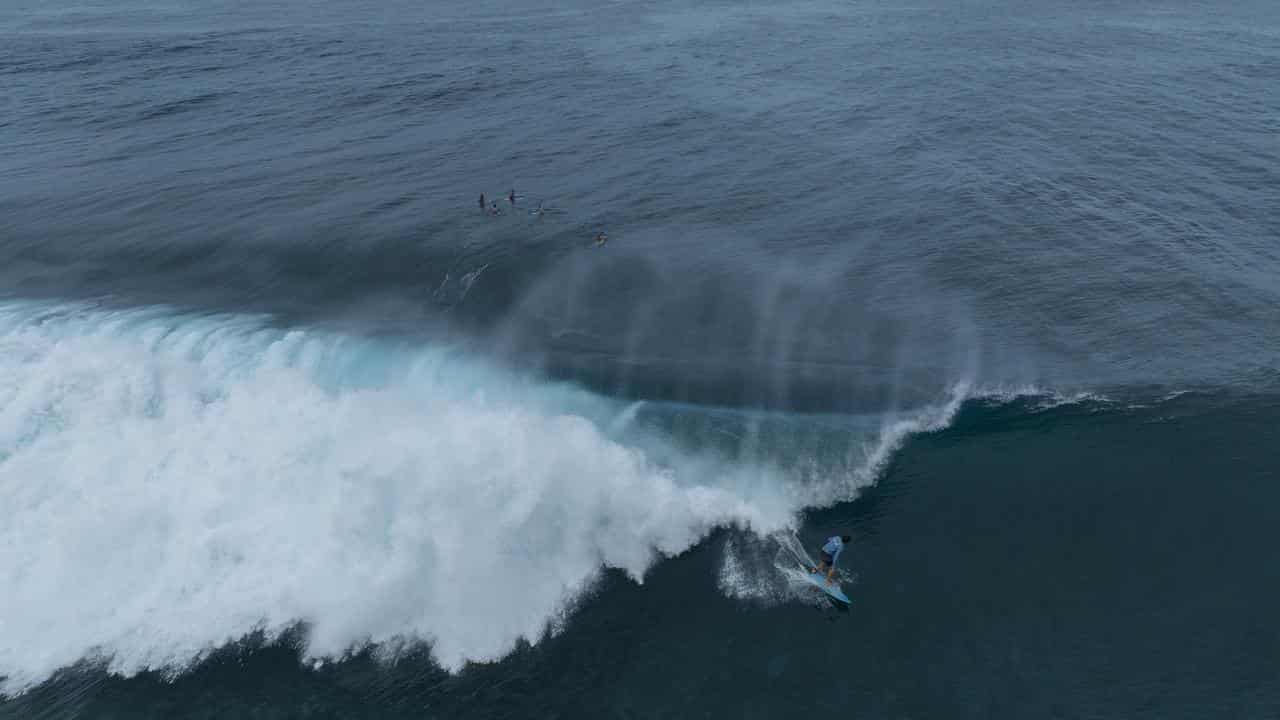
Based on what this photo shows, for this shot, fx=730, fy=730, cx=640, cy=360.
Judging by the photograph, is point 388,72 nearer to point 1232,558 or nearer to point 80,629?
point 80,629

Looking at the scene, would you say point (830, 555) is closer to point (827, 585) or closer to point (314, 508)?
point (827, 585)

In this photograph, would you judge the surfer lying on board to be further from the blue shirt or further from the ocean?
the ocean

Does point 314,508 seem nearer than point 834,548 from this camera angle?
No

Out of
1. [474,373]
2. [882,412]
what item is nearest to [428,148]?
[474,373]

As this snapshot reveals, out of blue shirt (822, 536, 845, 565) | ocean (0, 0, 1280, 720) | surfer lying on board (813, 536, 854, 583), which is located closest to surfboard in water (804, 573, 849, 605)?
surfer lying on board (813, 536, 854, 583)

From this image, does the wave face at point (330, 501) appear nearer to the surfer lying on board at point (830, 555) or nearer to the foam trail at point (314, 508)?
the foam trail at point (314, 508)

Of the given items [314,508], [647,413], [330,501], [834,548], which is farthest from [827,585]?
[314,508]

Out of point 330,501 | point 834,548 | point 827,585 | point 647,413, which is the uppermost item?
point 647,413
